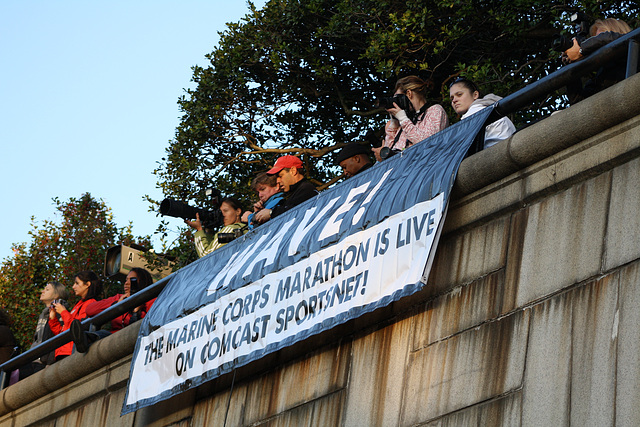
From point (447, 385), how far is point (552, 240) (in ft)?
3.54

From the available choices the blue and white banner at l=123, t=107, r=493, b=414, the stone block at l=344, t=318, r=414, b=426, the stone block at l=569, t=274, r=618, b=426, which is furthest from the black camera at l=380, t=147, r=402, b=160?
the stone block at l=569, t=274, r=618, b=426

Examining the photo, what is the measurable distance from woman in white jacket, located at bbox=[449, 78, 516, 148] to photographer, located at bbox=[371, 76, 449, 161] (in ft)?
1.19

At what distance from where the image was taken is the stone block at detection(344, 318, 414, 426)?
652 cm

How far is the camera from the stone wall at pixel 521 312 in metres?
5.25

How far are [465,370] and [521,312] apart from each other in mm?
503

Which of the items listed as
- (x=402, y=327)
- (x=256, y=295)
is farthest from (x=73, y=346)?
(x=402, y=327)

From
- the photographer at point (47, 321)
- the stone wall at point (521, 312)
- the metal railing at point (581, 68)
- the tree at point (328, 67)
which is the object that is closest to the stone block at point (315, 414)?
the stone wall at point (521, 312)

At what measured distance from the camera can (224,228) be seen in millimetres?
9977

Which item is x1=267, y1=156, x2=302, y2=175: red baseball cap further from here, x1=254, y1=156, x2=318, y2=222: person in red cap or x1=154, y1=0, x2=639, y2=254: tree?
x1=154, y1=0, x2=639, y2=254: tree

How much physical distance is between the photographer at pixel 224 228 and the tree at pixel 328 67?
422 cm

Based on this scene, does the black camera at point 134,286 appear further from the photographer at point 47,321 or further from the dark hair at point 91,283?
the photographer at point 47,321

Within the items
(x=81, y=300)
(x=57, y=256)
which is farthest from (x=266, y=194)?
(x=57, y=256)

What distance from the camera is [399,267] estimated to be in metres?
6.40

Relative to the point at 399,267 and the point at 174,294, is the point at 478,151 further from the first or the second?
the point at 174,294
